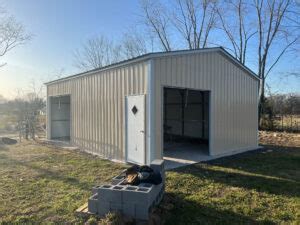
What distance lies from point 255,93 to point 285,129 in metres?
6.66

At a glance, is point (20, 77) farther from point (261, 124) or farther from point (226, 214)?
point (226, 214)

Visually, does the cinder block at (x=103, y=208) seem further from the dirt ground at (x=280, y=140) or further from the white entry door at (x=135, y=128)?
the dirt ground at (x=280, y=140)

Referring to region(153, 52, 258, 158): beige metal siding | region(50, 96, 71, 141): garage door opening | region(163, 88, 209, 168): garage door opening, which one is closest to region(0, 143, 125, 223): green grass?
region(153, 52, 258, 158): beige metal siding

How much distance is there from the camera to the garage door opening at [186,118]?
1179 cm

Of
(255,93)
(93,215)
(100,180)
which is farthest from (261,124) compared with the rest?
(93,215)

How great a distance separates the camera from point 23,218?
3.85 m

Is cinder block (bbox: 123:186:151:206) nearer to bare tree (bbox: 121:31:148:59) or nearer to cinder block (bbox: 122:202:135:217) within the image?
cinder block (bbox: 122:202:135:217)

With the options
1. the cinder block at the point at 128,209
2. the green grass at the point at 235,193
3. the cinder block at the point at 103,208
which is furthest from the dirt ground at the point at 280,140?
the cinder block at the point at 103,208

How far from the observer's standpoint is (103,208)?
369 cm

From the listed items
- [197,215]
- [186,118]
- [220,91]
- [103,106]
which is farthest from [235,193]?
[186,118]

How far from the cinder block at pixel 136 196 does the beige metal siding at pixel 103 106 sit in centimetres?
357

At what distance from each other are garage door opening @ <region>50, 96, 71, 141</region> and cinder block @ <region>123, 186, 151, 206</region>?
1024 centimetres

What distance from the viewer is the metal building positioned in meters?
6.77

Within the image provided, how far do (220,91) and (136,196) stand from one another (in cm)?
620
